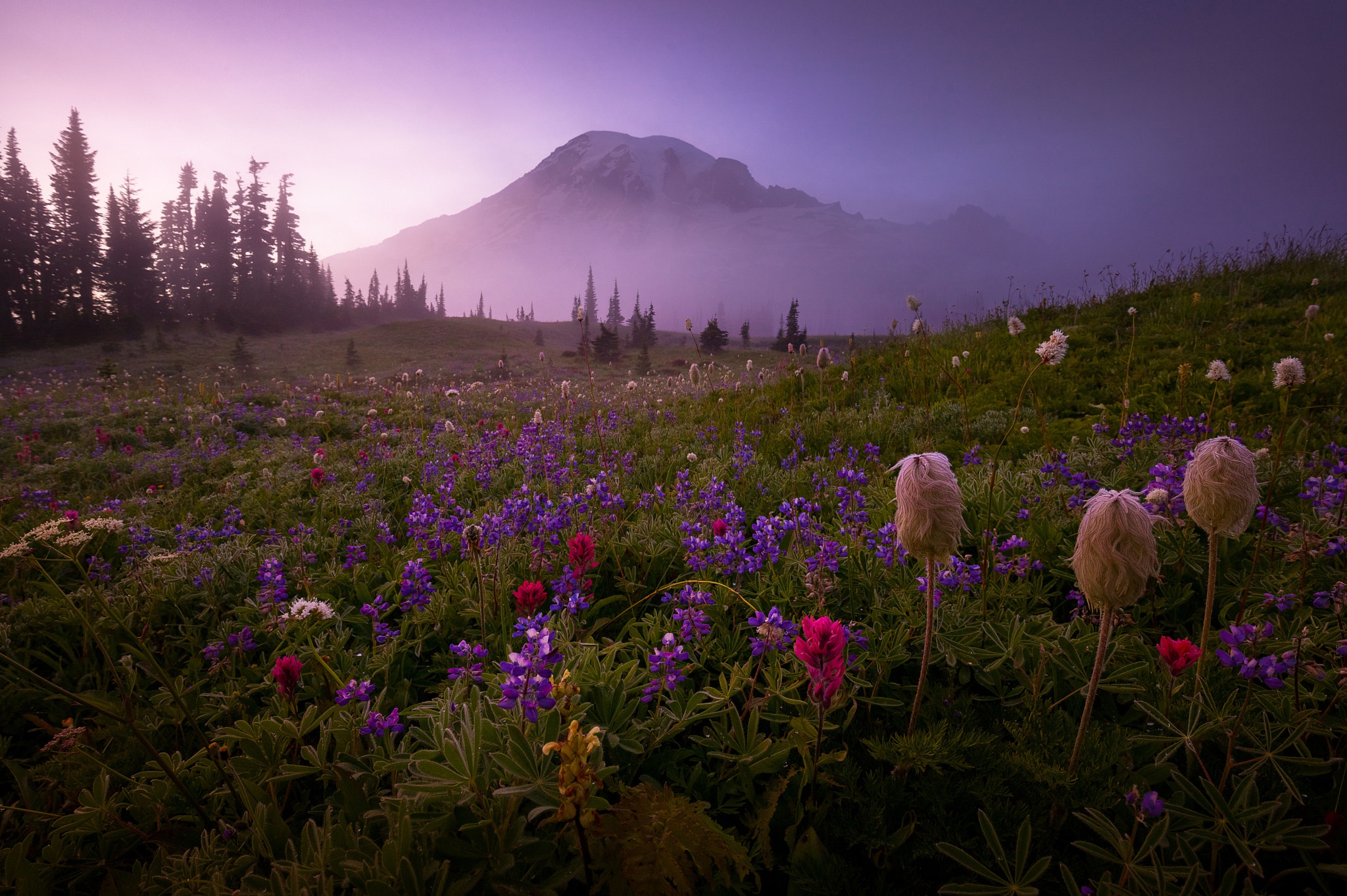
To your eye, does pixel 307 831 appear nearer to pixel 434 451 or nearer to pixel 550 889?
pixel 550 889

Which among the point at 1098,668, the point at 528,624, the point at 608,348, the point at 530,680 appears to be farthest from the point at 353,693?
the point at 608,348

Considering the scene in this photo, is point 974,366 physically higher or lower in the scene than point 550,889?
higher

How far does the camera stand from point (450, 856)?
1.49 metres

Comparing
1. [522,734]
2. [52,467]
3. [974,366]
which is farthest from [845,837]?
[52,467]

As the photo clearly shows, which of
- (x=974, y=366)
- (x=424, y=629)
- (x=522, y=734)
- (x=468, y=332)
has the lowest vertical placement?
(x=424, y=629)

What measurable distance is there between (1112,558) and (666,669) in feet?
4.95

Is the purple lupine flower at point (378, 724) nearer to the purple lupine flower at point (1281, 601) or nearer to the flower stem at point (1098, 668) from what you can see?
the flower stem at point (1098, 668)

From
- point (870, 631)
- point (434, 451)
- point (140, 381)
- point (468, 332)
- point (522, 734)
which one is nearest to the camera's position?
point (522, 734)

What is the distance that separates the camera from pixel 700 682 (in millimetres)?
2416

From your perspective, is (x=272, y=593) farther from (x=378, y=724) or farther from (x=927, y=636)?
(x=927, y=636)

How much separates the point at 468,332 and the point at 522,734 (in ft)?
180

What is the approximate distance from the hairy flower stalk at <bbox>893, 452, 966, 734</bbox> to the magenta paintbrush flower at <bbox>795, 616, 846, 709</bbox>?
30cm

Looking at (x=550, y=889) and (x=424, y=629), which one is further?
(x=424, y=629)

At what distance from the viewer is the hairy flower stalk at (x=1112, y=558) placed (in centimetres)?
144
